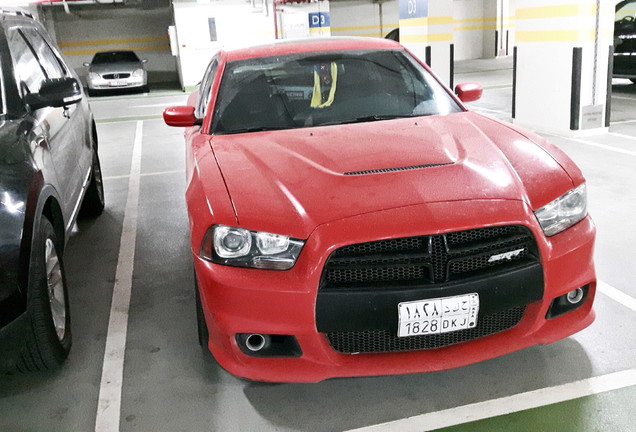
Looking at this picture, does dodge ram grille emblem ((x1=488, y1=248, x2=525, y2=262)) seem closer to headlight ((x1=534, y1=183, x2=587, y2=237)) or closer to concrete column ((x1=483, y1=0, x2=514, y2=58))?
headlight ((x1=534, y1=183, x2=587, y2=237))

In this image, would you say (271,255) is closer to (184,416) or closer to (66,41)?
(184,416)

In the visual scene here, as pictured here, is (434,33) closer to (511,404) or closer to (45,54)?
(45,54)

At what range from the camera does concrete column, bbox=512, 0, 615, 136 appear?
23.4 feet

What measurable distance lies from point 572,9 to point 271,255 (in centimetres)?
638

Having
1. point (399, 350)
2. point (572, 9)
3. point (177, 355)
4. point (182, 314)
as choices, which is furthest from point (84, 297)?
point (572, 9)

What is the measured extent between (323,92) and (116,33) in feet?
63.0

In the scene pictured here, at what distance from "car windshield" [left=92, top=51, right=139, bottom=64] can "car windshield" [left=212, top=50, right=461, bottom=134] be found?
1379 cm

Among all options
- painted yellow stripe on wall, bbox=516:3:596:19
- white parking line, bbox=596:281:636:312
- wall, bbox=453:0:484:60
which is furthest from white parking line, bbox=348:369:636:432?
wall, bbox=453:0:484:60

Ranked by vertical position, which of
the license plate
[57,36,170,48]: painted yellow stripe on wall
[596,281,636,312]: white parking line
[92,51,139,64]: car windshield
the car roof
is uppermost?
the car roof

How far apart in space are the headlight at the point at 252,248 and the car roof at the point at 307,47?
1649 millimetres

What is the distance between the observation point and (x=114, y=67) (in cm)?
1545

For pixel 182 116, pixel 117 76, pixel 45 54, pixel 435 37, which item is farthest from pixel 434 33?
pixel 182 116

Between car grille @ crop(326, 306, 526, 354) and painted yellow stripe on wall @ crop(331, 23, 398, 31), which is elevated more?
painted yellow stripe on wall @ crop(331, 23, 398, 31)

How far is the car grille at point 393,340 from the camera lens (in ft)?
7.31
